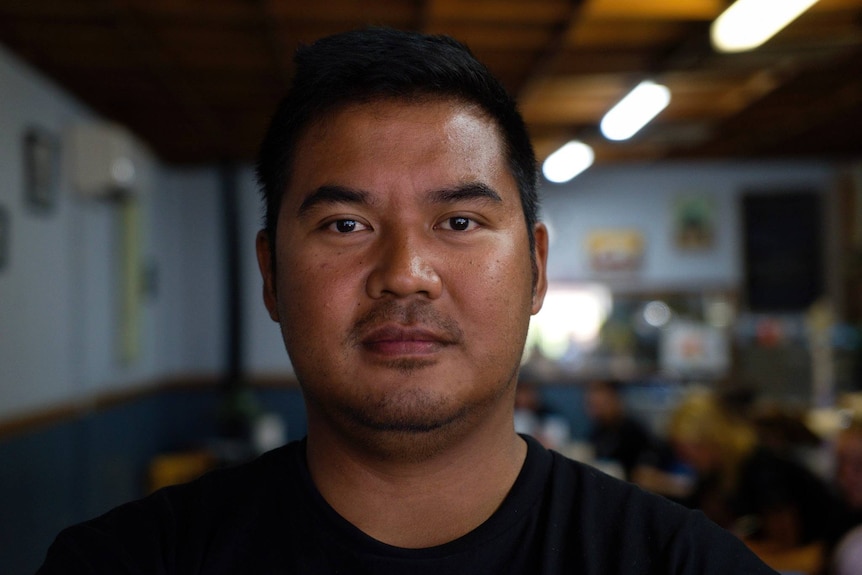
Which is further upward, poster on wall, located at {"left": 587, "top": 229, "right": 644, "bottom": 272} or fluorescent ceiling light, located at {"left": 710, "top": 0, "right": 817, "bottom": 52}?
fluorescent ceiling light, located at {"left": 710, "top": 0, "right": 817, "bottom": 52}

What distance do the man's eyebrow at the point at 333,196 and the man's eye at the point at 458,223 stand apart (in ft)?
0.37

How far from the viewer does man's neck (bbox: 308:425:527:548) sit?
1122 millimetres

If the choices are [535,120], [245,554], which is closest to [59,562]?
[245,554]

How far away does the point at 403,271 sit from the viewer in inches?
41.4

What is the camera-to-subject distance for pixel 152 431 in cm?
738

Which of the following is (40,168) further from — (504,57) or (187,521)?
(187,521)

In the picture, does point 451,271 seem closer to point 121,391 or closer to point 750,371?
point 121,391

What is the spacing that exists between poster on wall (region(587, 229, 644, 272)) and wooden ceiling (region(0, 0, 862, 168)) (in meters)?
1.84

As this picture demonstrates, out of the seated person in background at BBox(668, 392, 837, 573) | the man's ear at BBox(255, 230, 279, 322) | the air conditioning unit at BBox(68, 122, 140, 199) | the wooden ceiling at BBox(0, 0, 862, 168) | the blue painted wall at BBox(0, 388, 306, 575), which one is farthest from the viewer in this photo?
the air conditioning unit at BBox(68, 122, 140, 199)

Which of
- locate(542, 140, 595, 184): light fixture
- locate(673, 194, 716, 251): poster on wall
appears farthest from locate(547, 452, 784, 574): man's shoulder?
locate(673, 194, 716, 251): poster on wall

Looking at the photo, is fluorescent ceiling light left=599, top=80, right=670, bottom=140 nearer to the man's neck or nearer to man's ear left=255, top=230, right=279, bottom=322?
man's ear left=255, top=230, right=279, bottom=322

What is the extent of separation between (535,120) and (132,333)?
11.8 ft

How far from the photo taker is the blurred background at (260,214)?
14.5 ft

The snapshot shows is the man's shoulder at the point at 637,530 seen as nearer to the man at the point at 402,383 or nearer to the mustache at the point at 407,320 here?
the man at the point at 402,383
